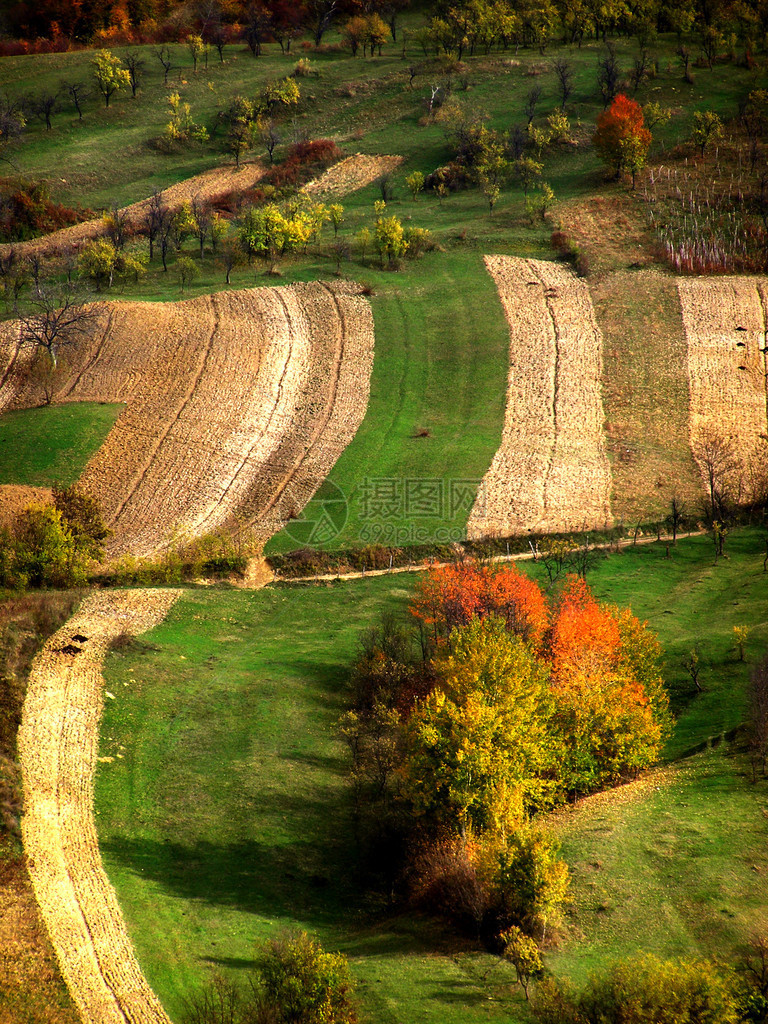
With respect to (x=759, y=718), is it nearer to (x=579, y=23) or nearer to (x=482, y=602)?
(x=482, y=602)

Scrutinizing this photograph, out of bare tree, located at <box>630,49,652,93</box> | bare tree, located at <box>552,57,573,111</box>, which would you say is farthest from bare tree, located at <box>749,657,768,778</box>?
bare tree, located at <box>630,49,652,93</box>

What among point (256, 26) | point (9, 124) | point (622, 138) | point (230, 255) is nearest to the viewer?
point (230, 255)

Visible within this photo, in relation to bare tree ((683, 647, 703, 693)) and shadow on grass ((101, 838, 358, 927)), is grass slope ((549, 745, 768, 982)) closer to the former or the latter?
bare tree ((683, 647, 703, 693))

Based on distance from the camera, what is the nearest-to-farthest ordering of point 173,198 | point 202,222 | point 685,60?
point 202,222 → point 173,198 → point 685,60

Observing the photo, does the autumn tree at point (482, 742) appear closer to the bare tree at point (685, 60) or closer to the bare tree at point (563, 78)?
the bare tree at point (563, 78)

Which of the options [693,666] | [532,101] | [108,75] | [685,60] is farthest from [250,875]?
[685,60]

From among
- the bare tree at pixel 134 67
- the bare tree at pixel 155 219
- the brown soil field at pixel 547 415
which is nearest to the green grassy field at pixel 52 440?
the brown soil field at pixel 547 415
